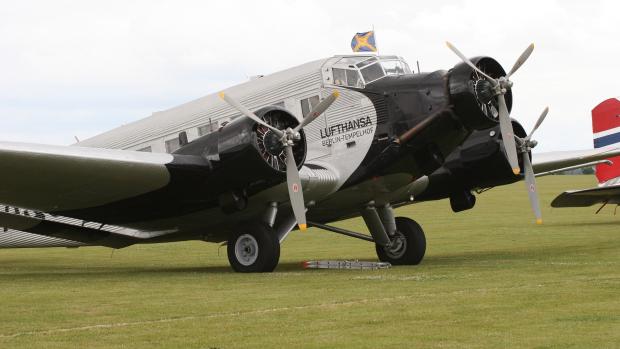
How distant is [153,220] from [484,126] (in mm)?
5518

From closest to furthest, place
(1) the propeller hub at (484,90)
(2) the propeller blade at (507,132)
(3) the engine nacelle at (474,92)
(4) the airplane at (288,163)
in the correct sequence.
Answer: (4) the airplane at (288,163)
(3) the engine nacelle at (474,92)
(1) the propeller hub at (484,90)
(2) the propeller blade at (507,132)

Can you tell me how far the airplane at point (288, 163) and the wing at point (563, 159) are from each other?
7.16 ft

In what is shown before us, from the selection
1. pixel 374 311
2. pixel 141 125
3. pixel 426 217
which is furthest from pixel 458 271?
pixel 426 217

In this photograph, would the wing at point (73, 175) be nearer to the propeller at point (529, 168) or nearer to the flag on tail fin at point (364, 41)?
the flag on tail fin at point (364, 41)

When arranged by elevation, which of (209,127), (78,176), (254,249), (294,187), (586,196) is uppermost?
(209,127)

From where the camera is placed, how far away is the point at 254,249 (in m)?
14.2

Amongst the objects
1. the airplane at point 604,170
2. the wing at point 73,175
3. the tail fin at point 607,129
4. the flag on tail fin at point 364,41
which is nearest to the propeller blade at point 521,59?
the flag on tail fin at point 364,41

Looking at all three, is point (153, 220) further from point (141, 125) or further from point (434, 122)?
point (434, 122)

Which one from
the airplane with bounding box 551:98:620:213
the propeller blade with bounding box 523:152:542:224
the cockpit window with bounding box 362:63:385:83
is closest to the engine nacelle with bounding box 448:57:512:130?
the cockpit window with bounding box 362:63:385:83

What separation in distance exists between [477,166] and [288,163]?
430cm

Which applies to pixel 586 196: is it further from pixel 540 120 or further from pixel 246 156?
pixel 246 156

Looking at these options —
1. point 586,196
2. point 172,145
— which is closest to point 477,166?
point 172,145

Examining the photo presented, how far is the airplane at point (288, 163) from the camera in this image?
1335cm

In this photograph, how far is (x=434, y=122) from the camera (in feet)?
45.3
